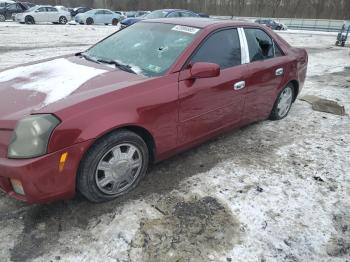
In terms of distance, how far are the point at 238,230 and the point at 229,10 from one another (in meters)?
52.9

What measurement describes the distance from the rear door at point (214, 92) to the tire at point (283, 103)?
114 centimetres

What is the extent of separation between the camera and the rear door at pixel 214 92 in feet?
10.5

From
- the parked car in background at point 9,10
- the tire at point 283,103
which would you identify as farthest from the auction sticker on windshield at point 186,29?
the parked car in background at point 9,10

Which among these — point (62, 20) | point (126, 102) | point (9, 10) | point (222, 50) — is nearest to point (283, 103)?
point (222, 50)

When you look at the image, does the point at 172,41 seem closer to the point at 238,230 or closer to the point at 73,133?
the point at 73,133

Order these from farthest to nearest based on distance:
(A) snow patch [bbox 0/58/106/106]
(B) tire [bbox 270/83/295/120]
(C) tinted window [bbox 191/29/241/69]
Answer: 1. (B) tire [bbox 270/83/295/120]
2. (C) tinted window [bbox 191/29/241/69]
3. (A) snow patch [bbox 0/58/106/106]

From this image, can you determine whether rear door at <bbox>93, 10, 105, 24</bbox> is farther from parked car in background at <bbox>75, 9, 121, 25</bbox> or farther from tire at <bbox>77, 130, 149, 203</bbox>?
tire at <bbox>77, 130, 149, 203</bbox>

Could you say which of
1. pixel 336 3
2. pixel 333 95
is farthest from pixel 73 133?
pixel 336 3

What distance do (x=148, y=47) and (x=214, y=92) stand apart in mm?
838

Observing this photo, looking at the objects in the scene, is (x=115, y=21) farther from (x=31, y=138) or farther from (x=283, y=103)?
(x=31, y=138)

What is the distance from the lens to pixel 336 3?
138 ft

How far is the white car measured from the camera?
940 inches

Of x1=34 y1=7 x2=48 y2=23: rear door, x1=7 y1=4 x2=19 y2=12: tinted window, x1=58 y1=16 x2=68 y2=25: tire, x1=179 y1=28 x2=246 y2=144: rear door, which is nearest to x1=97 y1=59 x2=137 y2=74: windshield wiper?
x1=179 y1=28 x2=246 y2=144: rear door

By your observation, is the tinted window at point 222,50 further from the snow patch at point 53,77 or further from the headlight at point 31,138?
the headlight at point 31,138
